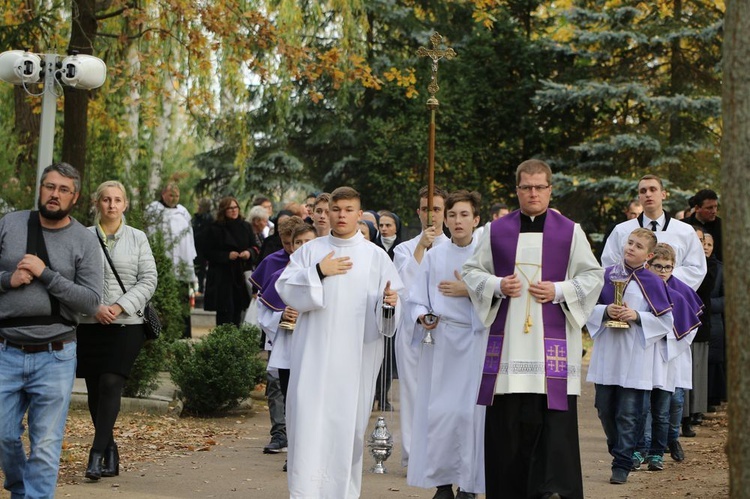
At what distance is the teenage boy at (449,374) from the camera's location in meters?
9.16

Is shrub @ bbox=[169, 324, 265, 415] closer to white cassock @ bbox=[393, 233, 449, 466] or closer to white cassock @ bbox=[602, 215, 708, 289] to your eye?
white cassock @ bbox=[393, 233, 449, 466]

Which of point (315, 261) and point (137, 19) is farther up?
point (137, 19)

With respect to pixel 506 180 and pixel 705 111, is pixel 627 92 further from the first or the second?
pixel 506 180

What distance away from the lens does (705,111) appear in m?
23.6

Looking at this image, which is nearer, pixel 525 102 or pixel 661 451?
pixel 661 451

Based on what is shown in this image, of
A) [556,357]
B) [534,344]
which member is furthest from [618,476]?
[534,344]

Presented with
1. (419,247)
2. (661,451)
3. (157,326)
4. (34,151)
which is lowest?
(661,451)

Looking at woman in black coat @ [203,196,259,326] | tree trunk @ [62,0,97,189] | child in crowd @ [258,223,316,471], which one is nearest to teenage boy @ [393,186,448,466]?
child in crowd @ [258,223,316,471]

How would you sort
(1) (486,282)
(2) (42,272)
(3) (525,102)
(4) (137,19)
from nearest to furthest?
1. (2) (42,272)
2. (1) (486,282)
3. (4) (137,19)
4. (3) (525,102)

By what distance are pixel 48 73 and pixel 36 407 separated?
519cm

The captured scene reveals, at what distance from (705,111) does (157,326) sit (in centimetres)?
1596

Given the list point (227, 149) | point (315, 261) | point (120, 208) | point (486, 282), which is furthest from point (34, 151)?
point (227, 149)

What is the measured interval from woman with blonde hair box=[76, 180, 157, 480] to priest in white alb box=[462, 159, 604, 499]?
8.79 feet

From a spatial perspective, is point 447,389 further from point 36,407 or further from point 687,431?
point 687,431
